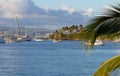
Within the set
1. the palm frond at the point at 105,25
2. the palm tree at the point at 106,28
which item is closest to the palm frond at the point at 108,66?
the palm tree at the point at 106,28

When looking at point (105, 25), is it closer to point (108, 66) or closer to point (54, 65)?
point (108, 66)

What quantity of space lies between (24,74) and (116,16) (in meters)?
43.7

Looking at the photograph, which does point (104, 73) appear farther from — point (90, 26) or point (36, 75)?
point (36, 75)

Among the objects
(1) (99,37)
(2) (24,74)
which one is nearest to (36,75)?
(2) (24,74)

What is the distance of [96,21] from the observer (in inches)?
297

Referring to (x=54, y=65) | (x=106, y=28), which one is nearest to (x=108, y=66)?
(x=106, y=28)

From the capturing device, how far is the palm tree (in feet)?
24.3

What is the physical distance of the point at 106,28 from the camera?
7461 millimetres

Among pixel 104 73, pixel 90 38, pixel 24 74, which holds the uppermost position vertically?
pixel 90 38

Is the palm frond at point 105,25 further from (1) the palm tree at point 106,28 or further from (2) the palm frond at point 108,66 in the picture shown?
(2) the palm frond at point 108,66

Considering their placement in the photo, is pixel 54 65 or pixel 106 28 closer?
pixel 106 28

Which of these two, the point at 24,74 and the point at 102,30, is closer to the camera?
the point at 102,30

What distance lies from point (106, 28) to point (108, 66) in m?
0.62

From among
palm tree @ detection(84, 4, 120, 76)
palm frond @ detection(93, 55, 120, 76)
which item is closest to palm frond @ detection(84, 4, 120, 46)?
palm tree @ detection(84, 4, 120, 76)
